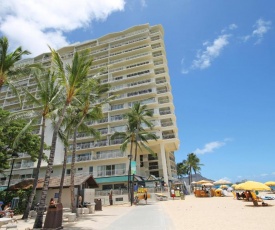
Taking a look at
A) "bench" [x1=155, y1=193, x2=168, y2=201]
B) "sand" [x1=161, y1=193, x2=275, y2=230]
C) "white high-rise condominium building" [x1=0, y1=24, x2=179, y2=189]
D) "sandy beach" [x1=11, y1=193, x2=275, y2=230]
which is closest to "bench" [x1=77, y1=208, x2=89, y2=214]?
"sandy beach" [x1=11, y1=193, x2=275, y2=230]

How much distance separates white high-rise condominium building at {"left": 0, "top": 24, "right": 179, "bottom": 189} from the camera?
41.1 meters

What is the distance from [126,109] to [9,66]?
30925 millimetres

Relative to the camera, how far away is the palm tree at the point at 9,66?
609 inches

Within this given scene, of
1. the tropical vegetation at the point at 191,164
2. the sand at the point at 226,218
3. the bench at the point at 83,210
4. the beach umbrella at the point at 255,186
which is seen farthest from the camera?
the tropical vegetation at the point at 191,164

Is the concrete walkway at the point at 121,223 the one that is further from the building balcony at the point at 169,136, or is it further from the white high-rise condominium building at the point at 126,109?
the building balcony at the point at 169,136

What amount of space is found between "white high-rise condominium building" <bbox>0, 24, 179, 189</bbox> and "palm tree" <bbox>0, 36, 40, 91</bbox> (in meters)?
22.8

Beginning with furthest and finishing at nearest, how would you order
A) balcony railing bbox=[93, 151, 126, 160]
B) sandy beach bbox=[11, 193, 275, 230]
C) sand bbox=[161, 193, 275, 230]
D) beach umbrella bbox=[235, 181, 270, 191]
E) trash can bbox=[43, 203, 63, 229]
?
balcony railing bbox=[93, 151, 126, 160], beach umbrella bbox=[235, 181, 270, 191], trash can bbox=[43, 203, 63, 229], sandy beach bbox=[11, 193, 275, 230], sand bbox=[161, 193, 275, 230]

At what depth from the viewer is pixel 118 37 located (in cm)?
5731

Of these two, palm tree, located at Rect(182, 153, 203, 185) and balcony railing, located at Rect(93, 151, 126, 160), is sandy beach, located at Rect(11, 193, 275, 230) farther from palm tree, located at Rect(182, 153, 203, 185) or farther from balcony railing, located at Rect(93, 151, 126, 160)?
palm tree, located at Rect(182, 153, 203, 185)

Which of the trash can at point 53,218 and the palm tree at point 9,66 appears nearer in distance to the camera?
the trash can at point 53,218

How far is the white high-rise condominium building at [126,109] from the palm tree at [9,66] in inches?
896

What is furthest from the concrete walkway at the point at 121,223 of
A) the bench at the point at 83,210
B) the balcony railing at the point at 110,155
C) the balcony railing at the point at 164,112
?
the balcony railing at the point at 164,112

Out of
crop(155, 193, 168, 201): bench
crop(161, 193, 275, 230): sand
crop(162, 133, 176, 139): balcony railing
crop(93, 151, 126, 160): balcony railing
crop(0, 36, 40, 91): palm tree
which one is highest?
crop(162, 133, 176, 139): balcony railing

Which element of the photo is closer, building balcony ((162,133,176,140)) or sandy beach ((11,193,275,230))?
sandy beach ((11,193,275,230))
